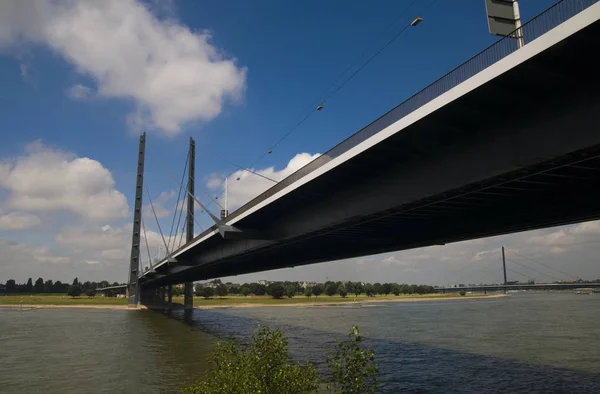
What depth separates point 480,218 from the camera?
23125mm

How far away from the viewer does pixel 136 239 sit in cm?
11519

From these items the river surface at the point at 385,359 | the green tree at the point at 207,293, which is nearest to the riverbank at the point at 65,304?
the green tree at the point at 207,293

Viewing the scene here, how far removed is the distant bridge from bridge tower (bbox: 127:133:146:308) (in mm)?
89331

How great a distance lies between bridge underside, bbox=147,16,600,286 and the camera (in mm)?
11734

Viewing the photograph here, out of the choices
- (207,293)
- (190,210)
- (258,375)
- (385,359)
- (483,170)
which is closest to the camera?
(258,375)

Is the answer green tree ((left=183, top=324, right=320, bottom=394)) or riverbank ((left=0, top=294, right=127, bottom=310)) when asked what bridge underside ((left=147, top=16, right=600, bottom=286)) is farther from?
riverbank ((left=0, top=294, right=127, bottom=310))

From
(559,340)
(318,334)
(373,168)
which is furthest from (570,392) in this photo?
(318,334)

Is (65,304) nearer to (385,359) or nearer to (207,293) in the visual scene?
(207,293)

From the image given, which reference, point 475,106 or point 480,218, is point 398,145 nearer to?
point 475,106

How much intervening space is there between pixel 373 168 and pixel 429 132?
4334mm

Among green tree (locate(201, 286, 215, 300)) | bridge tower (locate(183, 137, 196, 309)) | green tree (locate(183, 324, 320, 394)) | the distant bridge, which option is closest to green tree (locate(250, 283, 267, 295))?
green tree (locate(201, 286, 215, 300))

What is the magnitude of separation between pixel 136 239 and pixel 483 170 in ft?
366

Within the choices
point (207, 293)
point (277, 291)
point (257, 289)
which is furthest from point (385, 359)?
point (257, 289)

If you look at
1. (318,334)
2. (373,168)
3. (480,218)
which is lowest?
(318,334)
